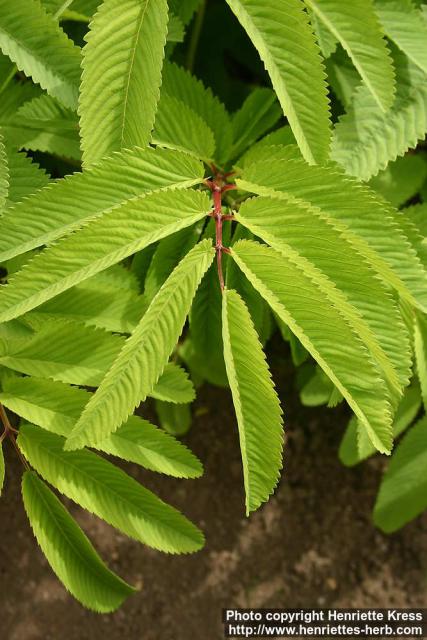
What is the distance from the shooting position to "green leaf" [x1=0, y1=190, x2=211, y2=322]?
660 millimetres

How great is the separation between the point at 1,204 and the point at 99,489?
0.39 m

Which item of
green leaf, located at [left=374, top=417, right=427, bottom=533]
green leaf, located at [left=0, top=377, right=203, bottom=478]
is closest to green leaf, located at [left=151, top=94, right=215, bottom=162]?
green leaf, located at [left=0, top=377, right=203, bottom=478]

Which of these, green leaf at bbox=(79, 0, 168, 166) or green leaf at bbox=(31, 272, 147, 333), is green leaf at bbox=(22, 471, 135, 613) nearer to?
green leaf at bbox=(31, 272, 147, 333)

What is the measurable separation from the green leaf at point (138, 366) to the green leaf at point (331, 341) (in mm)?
86

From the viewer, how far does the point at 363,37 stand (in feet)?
2.45

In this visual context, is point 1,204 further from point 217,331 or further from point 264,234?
point 217,331

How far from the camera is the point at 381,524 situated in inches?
56.9

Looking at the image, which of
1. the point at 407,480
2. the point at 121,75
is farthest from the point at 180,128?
the point at 407,480

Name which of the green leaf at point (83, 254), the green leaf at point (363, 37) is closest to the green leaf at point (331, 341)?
the green leaf at point (83, 254)

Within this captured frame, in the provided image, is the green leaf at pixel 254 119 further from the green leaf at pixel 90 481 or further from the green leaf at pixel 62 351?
the green leaf at pixel 90 481

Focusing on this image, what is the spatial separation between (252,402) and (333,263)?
0.16m

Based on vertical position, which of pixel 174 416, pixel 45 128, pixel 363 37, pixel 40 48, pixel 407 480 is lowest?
pixel 174 416

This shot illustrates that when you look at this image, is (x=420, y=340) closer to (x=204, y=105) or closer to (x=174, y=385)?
(x=174, y=385)

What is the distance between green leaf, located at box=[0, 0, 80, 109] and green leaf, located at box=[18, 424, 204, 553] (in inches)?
16.8
